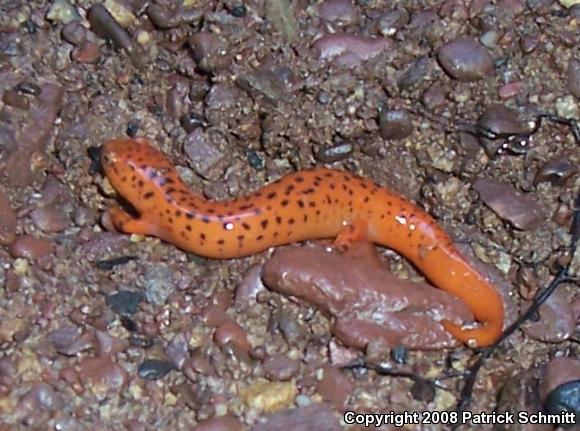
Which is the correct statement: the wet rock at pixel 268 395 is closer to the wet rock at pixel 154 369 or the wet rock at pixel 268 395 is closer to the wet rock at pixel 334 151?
the wet rock at pixel 154 369

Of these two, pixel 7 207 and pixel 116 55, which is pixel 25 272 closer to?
pixel 7 207

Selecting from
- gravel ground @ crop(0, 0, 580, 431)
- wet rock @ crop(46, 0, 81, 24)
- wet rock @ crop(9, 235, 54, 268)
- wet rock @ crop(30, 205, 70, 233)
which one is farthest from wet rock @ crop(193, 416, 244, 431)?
wet rock @ crop(46, 0, 81, 24)

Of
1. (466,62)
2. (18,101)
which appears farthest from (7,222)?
(466,62)

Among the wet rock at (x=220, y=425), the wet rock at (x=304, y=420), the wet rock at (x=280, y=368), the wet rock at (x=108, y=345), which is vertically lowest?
the wet rock at (x=304, y=420)

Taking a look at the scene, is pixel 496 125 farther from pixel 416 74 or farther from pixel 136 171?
pixel 136 171

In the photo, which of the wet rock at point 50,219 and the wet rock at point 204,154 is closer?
the wet rock at point 50,219

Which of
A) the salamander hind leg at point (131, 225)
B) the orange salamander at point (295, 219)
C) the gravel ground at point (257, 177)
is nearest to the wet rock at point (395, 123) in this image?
the gravel ground at point (257, 177)

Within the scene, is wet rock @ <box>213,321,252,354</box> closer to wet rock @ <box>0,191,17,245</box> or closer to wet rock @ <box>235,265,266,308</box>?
wet rock @ <box>235,265,266,308</box>
